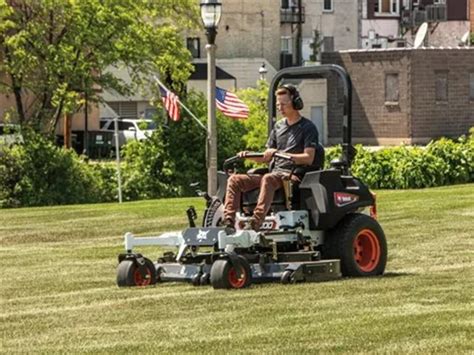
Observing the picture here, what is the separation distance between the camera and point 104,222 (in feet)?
91.6

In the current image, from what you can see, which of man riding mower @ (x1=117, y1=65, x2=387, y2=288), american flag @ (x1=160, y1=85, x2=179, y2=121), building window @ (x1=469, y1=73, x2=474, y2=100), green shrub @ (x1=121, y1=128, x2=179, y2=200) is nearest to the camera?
man riding mower @ (x1=117, y1=65, x2=387, y2=288)

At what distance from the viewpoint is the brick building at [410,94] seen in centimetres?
7394

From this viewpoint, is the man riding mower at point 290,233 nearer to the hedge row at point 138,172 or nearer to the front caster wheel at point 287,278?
the front caster wheel at point 287,278

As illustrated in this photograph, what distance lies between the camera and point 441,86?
75000 millimetres

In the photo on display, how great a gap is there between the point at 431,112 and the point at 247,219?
59.8 metres

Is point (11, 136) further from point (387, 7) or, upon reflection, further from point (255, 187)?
point (387, 7)

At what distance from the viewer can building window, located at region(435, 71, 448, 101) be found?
7475 cm

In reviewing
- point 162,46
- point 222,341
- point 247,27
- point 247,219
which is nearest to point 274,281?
point 247,219

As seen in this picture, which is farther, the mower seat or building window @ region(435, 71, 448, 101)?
building window @ region(435, 71, 448, 101)

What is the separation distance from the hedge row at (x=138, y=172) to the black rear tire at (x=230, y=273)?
69.3ft

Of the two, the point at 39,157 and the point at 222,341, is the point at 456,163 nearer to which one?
the point at 39,157

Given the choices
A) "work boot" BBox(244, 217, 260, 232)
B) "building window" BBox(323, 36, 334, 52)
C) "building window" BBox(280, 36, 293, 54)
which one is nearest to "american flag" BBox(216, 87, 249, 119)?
"work boot" BBox(244, 217, 260, 232)

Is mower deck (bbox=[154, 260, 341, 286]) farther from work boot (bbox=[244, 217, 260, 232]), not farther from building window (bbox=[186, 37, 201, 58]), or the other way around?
building window (bbox=[186, 37, 201, 58])

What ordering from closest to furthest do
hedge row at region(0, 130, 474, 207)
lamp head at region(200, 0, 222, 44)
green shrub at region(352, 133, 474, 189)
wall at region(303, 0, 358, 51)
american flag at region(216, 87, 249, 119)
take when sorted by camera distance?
lamp head at region(200, 0, 222, 44), american flag at region(216, 87, 249, 119), hedge row at region(0, 130, 474, 207), green shrub at region(352, 133, 474, 189), wall at region(303, 0, 358, 51)
